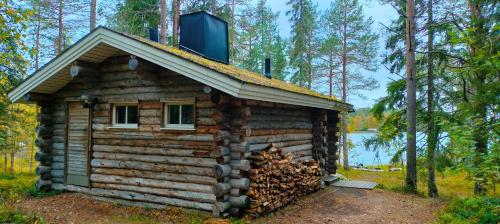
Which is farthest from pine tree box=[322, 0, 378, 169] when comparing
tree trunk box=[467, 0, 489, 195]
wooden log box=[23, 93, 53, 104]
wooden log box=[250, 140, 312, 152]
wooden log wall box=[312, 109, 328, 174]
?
wooden log box=[23, 93, 53, 104]

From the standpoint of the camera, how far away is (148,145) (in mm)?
8273

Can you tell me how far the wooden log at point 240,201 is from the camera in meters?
7.05

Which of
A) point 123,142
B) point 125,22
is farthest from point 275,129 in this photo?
point 125,22

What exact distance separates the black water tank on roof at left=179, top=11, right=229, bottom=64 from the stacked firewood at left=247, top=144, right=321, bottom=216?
3973mm

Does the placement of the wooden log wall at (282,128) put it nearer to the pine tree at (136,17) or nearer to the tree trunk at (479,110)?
the tree trunk at (479,110)

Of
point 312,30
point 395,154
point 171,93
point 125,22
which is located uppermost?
point 312,30

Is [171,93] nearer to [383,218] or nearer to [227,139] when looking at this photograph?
Result: [227,139]

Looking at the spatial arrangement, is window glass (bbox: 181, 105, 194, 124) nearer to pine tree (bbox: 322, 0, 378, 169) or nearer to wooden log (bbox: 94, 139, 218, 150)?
wooden log (bbox: 94, 139, 218, 150)

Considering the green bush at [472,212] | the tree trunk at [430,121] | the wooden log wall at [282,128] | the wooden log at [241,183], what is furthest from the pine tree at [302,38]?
the wooden log at [241,183]

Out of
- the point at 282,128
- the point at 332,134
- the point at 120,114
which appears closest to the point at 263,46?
the point at 332,134

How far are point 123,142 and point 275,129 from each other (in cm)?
393

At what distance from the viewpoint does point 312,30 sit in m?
24.8

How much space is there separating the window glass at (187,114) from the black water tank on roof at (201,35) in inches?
114

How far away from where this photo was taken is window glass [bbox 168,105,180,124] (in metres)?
8.12
